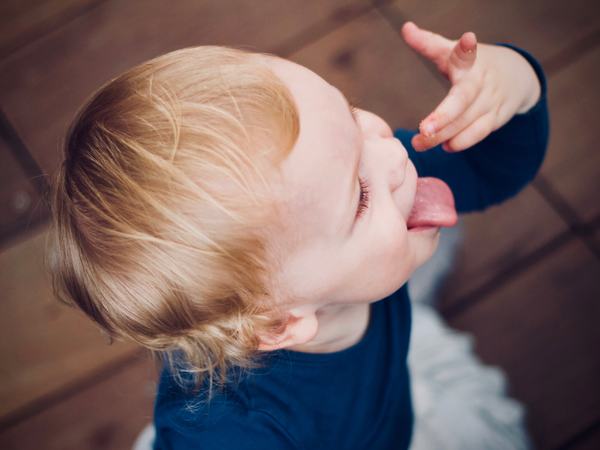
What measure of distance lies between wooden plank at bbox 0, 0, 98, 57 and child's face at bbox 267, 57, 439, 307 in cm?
93

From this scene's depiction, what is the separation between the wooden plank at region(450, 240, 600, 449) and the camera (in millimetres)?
983

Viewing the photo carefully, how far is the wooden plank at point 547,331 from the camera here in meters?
0.98

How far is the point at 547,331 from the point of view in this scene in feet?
3.35

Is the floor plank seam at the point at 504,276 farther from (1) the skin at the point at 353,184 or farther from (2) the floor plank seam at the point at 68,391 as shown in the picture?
(2) the floor plank seam at the point at 68,391

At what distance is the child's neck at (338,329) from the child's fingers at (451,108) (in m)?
0.22

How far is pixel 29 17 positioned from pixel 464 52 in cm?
103

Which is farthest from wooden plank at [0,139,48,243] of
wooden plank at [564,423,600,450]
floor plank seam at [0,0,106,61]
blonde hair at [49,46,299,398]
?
wooden plank at [564,423,600,450]

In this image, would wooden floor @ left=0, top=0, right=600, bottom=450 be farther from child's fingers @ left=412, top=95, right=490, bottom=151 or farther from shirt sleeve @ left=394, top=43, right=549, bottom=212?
child's fingers @ left=412, top=95, right=490, bottom=151

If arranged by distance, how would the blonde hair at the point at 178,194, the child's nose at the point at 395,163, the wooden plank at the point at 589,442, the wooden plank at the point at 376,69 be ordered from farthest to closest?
the wooden plank at the point at 376,69, the wooden plank at the point at 589,442, the child's nose at the point at 395,163, the blonde hair at the point at 178,194

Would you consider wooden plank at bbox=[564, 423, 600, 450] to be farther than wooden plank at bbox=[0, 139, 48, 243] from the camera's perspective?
No

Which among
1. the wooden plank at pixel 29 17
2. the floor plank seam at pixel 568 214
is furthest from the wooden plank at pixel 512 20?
the wooden plank at pixel 29 17

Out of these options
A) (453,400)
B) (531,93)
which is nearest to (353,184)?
(531,93)

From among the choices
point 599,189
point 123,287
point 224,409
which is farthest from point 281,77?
point 599,189

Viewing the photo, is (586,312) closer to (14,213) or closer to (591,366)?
(591,366)
